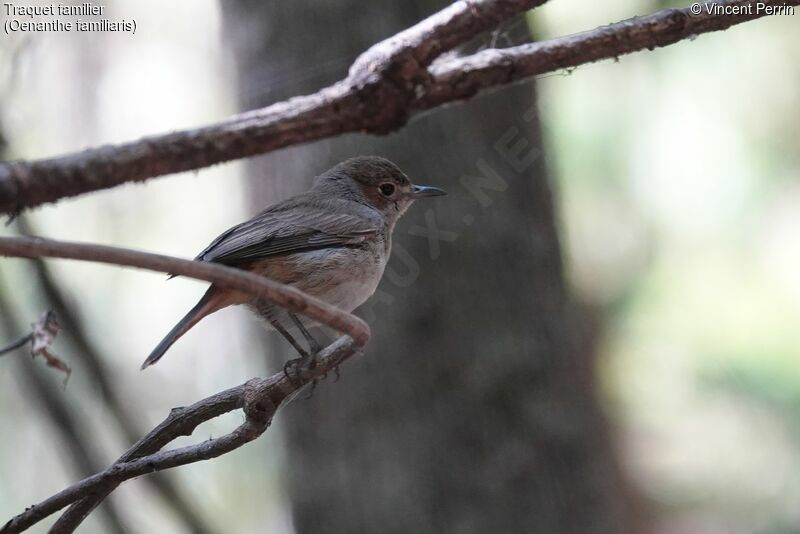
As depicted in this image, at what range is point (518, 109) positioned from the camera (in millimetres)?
4934

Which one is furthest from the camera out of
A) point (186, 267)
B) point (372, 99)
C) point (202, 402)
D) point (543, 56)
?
point (202, 402)

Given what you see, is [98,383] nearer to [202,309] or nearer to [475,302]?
[202,309]

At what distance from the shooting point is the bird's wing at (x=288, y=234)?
298cm

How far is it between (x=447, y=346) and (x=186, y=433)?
2712 mm

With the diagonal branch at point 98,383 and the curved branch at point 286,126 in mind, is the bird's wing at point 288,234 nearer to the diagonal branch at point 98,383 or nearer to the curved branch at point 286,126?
the diagonal branch at point 98,383

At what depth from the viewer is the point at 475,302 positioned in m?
4.75

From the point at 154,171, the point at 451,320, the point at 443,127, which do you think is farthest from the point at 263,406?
the point at 443,127

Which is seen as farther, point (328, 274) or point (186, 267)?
point (328, 274)

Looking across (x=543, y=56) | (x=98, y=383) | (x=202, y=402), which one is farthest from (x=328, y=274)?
(x=543, y=56)

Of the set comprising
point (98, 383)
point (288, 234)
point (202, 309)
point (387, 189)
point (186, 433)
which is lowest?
point (98, 383)

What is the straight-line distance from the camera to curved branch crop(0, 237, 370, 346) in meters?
1.31

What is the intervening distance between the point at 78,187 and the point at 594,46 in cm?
100

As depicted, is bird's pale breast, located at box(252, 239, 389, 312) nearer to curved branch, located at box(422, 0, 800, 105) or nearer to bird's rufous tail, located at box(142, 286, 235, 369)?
bird's rufous tail, located at box(142, 286, 235, 369)

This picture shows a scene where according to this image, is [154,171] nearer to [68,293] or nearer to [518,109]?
[68,293]
